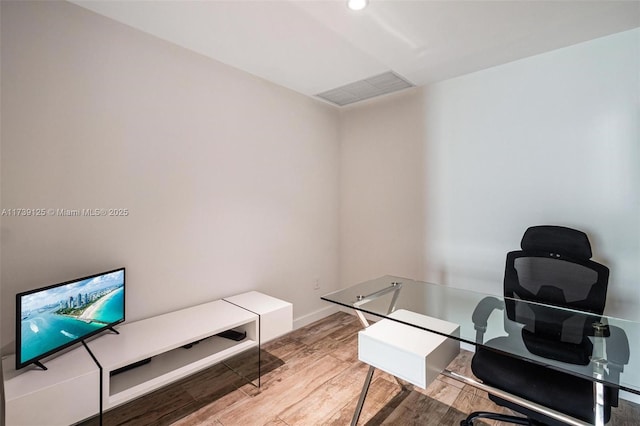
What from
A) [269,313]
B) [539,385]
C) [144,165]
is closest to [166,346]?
[269,313]

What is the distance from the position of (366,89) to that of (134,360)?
9.85 ft

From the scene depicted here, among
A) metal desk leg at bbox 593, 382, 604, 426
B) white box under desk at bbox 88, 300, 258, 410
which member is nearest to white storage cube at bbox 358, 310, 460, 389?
metal desk leg at bbox 593, 382, 604, 426

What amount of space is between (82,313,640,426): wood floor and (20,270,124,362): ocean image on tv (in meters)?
0.67

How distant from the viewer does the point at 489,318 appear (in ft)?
5.40

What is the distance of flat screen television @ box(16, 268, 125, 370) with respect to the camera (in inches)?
56.1

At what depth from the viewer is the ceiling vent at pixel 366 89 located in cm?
281

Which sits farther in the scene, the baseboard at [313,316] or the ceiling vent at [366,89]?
the baseboard at [313,316]

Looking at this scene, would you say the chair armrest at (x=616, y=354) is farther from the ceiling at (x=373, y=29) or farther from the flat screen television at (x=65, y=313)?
the flat screen television at (x=65, y=313)

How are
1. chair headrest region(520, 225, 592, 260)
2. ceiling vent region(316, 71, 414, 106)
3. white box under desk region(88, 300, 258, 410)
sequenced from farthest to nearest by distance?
ceiling vent region(316, 71, 414, 106)
chair headrest region(520, 225, 592, 260)
white box under desk region(88, 300, 258, 410)

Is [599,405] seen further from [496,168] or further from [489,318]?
[496,168]

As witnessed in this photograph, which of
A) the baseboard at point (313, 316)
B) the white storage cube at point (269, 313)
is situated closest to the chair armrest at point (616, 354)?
the white storage cube at point (269, 313)

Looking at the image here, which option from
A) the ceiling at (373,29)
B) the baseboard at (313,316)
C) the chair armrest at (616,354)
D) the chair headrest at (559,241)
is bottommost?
the baseboard at (313,316)

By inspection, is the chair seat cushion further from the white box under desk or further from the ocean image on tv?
the ocean image on tv

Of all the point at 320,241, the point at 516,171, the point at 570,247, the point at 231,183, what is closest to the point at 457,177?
the point at 516,171
